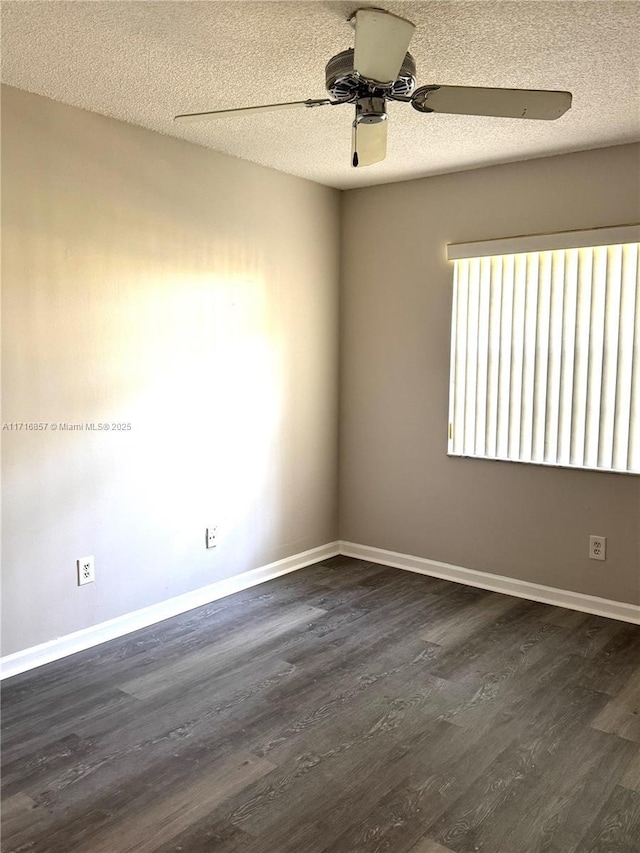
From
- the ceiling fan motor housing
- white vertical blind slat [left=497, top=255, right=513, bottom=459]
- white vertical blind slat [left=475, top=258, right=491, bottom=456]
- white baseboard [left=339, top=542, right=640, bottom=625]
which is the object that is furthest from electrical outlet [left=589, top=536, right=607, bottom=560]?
the ceiling fan motor housing

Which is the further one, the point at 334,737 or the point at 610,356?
the point at 610,356

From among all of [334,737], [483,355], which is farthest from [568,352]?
[334,737]

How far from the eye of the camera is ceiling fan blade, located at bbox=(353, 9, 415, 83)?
187 centimetres

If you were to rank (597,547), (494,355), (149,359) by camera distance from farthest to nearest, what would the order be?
(494,355), (597,547), (149,359)

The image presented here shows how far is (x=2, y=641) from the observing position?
9.36ft

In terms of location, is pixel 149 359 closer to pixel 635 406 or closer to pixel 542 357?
pixel 542 357

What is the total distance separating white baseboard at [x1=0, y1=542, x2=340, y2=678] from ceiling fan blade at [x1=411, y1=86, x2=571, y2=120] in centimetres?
257

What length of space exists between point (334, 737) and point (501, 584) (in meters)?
1.80

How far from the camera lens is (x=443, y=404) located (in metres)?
Result: 4.14

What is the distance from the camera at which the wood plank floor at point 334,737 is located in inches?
78.6

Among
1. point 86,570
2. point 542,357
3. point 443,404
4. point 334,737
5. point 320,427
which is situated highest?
point 542,357

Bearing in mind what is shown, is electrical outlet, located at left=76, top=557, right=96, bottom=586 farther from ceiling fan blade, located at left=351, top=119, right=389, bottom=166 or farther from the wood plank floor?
ceiling fan blade, located at left=351, top=119, right=389, bottom=166

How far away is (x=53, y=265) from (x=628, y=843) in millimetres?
2883

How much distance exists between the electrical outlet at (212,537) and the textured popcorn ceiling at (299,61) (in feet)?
6.55
